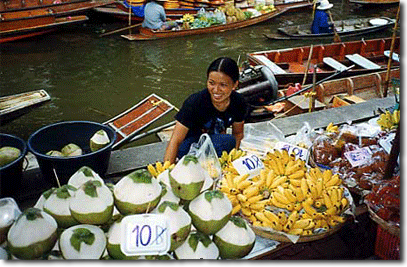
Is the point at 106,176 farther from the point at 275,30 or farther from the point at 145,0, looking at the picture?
the point at 275,30

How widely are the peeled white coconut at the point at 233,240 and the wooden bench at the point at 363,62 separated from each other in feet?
25.1

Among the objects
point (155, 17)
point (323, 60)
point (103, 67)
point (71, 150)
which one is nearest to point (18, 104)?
point (71, 150)

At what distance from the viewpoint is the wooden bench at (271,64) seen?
853 centimetres

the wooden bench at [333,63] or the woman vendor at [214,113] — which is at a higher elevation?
the woman vendor at [214,113]

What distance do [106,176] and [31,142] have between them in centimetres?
79

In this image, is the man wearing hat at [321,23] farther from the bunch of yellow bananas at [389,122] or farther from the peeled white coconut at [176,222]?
the peeled white coconut at [176,222]

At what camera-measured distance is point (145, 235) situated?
196 centimetres

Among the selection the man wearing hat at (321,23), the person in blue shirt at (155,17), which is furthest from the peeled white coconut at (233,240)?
the man wearing hat at (321,23)

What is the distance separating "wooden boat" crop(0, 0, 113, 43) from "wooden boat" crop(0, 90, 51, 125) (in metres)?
7.01

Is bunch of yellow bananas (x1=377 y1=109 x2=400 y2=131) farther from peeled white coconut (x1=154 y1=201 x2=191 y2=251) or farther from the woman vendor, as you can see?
peeled white coconut (x1=154 y1=201 x2=191 y2=251)

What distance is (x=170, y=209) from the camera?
215 cm

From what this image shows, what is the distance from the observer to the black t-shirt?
357cm

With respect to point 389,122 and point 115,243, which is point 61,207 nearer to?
point 115,243

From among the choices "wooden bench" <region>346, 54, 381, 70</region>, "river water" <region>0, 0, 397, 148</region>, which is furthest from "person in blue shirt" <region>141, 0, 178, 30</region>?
"wooden bench" <region>346, 54, 381, 70</region>
